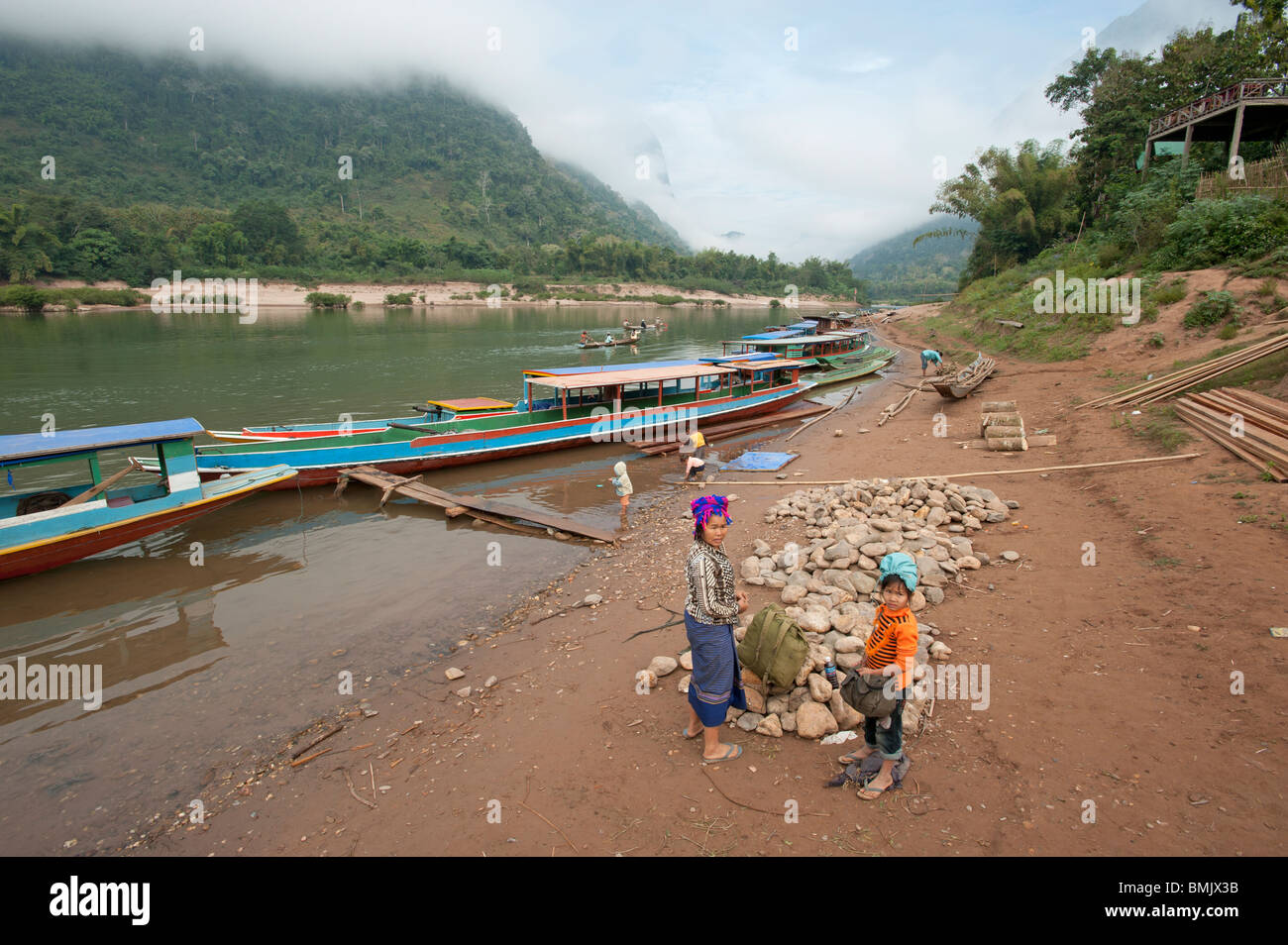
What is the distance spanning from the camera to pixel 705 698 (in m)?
4.41

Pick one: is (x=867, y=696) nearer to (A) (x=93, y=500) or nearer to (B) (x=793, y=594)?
(B) (x=793, y=594)

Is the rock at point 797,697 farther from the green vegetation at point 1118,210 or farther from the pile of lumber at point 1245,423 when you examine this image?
the green vegetation at point 1118,210

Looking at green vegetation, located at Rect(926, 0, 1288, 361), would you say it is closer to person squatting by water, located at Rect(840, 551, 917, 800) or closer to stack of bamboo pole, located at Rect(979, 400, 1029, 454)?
stack of bamboo pole, located at Rect(979, 400, 1029, 454)

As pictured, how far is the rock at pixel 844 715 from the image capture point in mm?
4715

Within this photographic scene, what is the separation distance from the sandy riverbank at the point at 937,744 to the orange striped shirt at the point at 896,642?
98cm

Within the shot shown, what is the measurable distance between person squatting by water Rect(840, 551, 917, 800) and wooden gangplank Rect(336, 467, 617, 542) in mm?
7065

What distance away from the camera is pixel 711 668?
4.34 metres

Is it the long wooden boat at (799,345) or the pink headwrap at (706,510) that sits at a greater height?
the long wooden boat at (799,345)

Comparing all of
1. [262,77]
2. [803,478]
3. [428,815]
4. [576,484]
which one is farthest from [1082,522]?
[262,77]

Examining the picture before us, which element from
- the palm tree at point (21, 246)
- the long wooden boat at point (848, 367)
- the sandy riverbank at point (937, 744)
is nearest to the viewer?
the sandy riverbank at point (937, 744)

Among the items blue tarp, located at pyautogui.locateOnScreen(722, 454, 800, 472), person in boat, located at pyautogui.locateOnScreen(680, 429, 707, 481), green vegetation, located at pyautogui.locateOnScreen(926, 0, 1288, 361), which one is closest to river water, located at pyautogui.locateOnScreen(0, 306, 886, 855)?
person in boat, located at pyautogui.locateOnScreen(680, 429, 707, 481)

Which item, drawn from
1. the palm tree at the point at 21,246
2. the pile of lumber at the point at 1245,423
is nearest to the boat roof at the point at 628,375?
the pile of lumber at the point at 1245,423

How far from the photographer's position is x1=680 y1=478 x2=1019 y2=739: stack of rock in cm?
490
